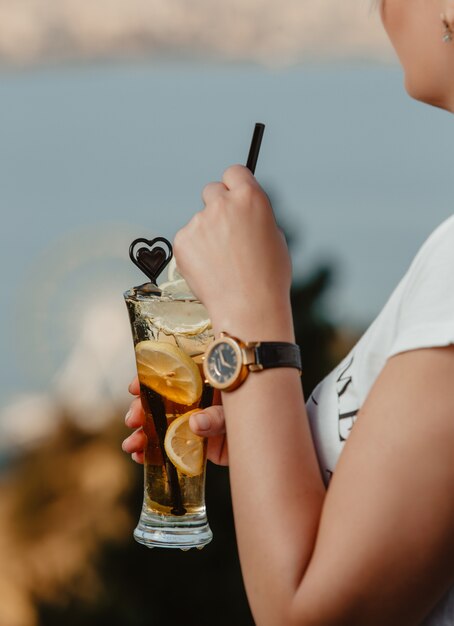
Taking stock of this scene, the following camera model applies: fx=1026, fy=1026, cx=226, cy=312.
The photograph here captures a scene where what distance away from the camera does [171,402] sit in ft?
5.60

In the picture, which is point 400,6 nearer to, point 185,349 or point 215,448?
point 185,349

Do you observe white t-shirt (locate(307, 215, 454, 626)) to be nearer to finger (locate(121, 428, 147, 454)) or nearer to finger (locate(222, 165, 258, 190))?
finger (locate(222, 165, 258, 190))

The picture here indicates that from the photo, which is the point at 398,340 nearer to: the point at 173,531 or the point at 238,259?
the point at 238,259

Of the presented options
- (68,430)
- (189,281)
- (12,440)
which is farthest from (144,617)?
(189,281)

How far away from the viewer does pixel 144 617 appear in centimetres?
669

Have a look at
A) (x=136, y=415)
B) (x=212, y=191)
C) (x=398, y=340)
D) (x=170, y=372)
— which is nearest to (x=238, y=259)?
(x=212, y=191)

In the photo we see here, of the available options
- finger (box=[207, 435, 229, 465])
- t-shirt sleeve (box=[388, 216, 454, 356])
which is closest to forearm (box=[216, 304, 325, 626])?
t-shirt sleeve (box=[388, 216, 454, 356])

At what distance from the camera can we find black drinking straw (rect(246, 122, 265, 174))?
5.16 ft

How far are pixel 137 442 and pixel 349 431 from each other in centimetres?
63

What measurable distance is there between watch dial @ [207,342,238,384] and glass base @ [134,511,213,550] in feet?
1.77

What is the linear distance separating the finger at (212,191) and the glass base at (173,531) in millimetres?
644

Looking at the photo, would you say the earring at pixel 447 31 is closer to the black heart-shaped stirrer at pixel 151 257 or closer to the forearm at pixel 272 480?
the forearm at pixel 272 480

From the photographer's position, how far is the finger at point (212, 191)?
1.34 meters

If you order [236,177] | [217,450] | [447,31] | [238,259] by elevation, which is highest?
[447,31]
